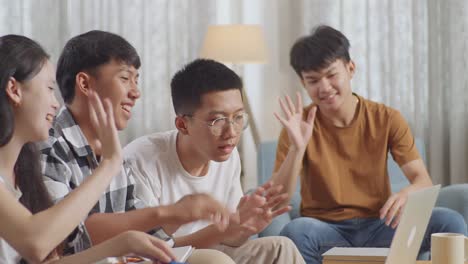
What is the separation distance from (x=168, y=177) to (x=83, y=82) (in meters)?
0.43

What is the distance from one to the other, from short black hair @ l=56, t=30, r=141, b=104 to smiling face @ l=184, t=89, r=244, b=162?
296 mm

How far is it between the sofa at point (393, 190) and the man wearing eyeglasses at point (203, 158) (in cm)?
65

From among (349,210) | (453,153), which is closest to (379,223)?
(349,210)

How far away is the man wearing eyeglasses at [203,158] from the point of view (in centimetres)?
242

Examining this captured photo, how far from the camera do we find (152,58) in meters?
5.02

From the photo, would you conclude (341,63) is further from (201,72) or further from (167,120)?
(167,120)

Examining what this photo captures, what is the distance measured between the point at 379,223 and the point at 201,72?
0.97 metres

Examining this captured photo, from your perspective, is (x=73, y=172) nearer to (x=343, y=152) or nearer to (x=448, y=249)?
(x=448, y=249)

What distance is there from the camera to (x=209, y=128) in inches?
99.5

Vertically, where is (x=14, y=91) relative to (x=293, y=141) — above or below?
above

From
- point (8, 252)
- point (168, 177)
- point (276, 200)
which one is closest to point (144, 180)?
point (168, 177)

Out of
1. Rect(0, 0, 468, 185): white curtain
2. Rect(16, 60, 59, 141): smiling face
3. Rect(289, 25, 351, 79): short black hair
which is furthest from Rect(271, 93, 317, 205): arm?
Rect(0, 0, 468, 185): white curtain

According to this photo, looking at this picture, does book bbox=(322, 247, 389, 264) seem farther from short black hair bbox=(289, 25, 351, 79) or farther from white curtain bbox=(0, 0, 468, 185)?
white curtain bbox=(0, 0, 468, 185)

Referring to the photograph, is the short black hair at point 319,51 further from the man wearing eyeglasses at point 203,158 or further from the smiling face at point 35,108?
the smiling face at point 35,108
